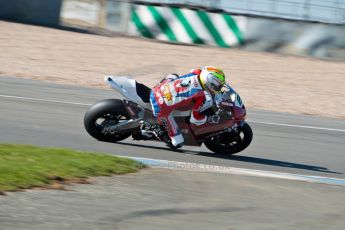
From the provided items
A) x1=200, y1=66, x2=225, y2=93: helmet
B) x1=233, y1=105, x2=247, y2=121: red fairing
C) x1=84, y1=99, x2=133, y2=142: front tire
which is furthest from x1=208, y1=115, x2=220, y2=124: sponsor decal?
x1=84, y1=99, x2=133, y2=142: front tire

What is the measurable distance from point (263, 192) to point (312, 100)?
36.2 feet

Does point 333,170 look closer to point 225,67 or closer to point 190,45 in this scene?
point 225,67

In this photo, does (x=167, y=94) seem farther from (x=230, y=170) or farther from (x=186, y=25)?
(x=186, y=25)

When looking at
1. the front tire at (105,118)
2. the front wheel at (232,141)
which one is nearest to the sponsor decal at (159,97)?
the front tire at (105,118)

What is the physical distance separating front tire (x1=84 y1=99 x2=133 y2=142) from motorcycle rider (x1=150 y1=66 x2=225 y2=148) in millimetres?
453

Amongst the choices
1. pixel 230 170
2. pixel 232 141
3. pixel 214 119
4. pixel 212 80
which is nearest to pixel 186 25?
pixel 232 141

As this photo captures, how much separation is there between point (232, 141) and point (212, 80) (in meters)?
1.02

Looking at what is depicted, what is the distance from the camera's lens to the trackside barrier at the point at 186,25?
24188 mm

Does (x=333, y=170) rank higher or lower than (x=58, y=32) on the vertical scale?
lower

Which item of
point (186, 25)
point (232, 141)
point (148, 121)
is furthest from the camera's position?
point (186, 25)

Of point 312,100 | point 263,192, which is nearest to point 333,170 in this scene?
point 263,192

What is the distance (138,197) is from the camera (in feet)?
24.8

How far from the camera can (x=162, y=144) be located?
1177cm

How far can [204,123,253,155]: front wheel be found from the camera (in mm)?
11078
